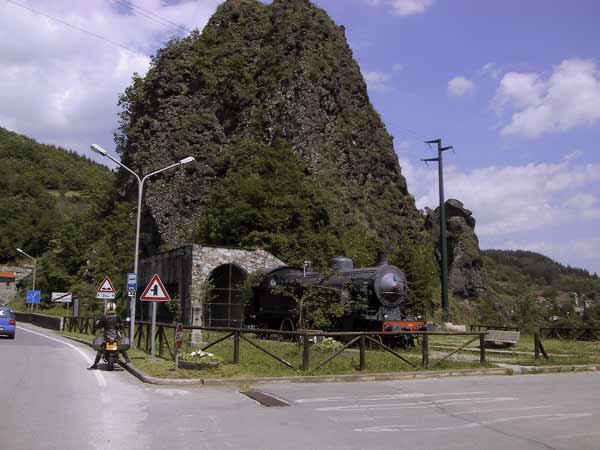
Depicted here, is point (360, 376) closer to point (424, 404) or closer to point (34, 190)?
point (424, 404)

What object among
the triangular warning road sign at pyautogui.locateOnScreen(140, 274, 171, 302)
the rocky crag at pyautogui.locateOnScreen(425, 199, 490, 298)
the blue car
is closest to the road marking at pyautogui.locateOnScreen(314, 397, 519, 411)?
the triangular warning road sign at pyautogui.locateOnScreen(140, 274, 171, 302)

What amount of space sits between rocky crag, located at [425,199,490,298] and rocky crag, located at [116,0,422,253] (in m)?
5.05

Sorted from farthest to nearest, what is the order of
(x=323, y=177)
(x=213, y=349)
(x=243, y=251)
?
(x=323, y=177)
(x=243, y=251)
(x=213, y=349)

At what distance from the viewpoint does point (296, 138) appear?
54.8 meters

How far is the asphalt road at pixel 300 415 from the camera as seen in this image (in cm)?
744

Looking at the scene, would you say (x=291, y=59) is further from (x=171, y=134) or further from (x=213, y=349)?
(x=213, y=349)

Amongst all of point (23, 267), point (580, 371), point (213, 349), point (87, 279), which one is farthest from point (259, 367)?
point (23, 267)

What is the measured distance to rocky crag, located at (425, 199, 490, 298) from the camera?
59.9 meters

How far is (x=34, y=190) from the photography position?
117 m

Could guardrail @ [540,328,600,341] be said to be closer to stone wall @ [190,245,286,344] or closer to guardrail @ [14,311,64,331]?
stone wall @ [190,245,286,344]

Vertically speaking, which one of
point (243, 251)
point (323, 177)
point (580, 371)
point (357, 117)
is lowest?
point (580, 371)

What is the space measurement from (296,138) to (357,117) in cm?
1000

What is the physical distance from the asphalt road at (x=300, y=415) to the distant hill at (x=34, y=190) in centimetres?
8361

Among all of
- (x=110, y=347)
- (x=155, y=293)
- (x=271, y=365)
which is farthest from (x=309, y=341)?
(x=110, y=347)
